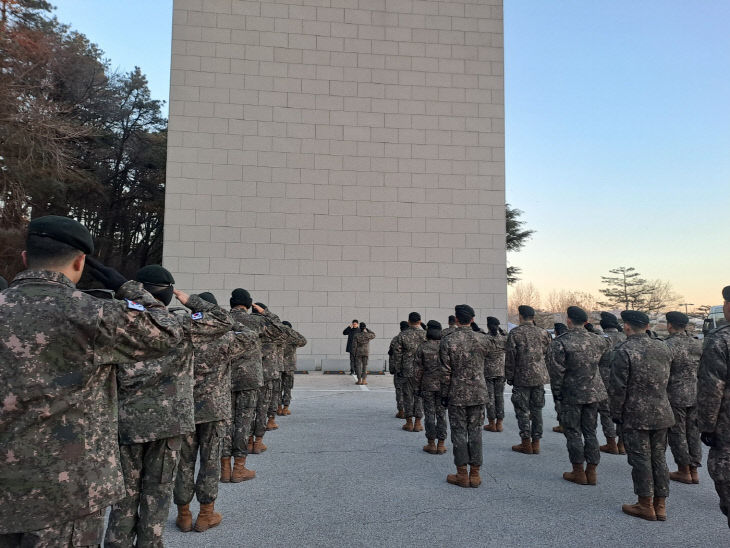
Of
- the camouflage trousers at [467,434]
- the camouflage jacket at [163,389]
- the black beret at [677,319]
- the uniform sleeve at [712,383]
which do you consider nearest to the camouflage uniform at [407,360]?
the camouflage trousers at [467,434]

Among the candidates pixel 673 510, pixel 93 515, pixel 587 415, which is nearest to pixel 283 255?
pixel 587 415

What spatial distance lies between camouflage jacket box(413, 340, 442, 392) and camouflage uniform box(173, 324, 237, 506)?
3722 millimetres

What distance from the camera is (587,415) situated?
19.8 ft

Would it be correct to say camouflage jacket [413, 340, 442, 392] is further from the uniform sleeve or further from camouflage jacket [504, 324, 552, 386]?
the uniform sleeve

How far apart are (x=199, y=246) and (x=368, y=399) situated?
9.66 metres

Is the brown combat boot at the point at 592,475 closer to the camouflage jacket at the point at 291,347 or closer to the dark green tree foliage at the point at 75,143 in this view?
the camouflage jacket at the point at 291,347

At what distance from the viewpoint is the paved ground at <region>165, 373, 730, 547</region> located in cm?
420

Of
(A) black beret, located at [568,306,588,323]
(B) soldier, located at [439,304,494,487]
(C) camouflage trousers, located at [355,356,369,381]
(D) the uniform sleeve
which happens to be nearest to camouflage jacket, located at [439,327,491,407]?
(B) soldier, located at [439,304,494,487]

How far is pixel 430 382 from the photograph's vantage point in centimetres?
740

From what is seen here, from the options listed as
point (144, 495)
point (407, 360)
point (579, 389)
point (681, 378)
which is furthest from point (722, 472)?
point (407, 360)

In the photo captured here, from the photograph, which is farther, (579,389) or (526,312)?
(526,312)

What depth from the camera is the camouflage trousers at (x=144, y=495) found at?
3.21m

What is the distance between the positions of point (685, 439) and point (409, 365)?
176 inches

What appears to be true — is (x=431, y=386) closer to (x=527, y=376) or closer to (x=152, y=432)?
(x=527, y=376)
